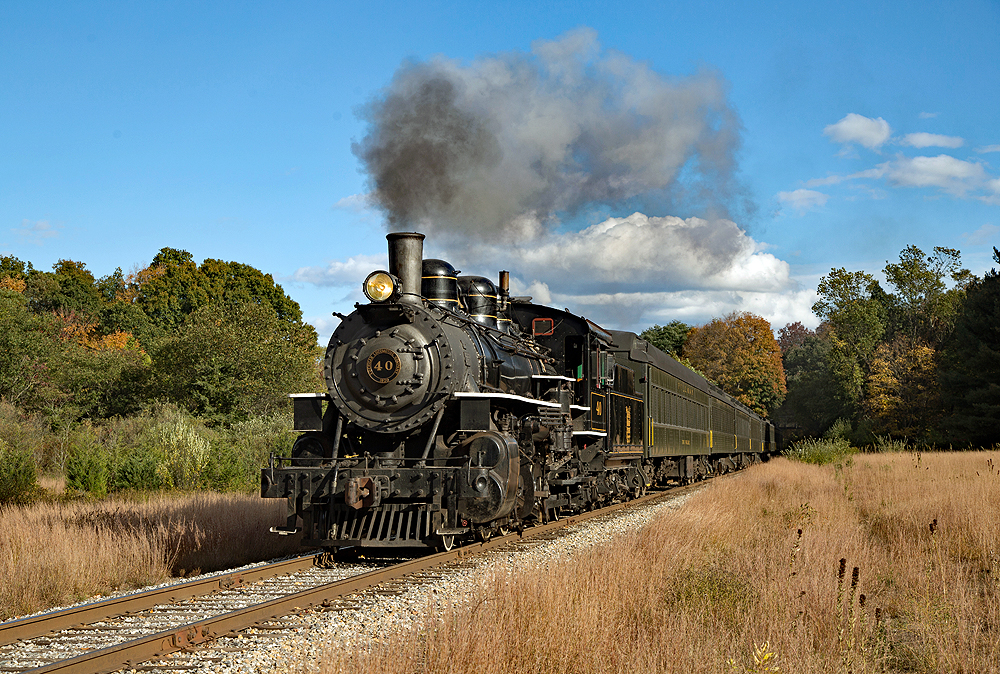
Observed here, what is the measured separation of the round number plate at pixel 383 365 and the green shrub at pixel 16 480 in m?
8.71

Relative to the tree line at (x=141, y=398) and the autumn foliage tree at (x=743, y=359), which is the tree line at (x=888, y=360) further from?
the tree line at (x=141, y=398)

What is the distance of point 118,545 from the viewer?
9570mm

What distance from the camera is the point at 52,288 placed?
53969mm

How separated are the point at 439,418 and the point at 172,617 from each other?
403cm

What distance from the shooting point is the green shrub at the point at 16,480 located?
49.9ft

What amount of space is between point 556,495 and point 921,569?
6.30 m

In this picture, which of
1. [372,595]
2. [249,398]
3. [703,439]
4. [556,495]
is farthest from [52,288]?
[372,595]

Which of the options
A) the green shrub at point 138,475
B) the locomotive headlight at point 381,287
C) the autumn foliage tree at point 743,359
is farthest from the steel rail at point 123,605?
the autumn foliage tree at point 743,359

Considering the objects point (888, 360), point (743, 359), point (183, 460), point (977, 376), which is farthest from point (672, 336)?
point (183, 460)

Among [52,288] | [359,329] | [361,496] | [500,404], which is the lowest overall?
[361,496]

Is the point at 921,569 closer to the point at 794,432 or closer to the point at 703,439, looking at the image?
the point at 703,439

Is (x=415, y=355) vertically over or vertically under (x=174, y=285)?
under

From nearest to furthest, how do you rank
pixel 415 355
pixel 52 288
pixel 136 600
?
pixel 136 600 < pixel 415 355 < pixel 52 288

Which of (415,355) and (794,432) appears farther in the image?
(794,432)
